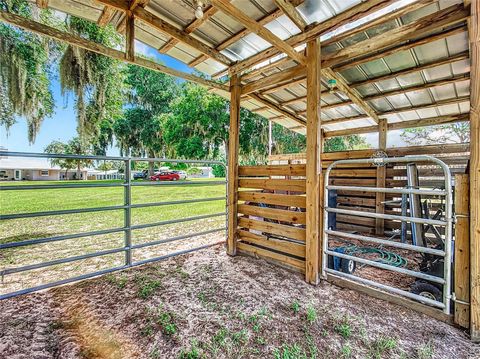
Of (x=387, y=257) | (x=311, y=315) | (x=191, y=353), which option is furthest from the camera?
(x=387, y=257)

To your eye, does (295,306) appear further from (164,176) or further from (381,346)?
(164,176)

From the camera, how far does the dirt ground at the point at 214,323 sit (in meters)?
1.46

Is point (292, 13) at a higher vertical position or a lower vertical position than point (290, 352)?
higher

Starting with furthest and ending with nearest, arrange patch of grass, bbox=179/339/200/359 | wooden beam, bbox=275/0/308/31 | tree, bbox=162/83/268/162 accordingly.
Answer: tree, bbox=162/83/268/162
wooden beam, bbox=275/0/308/31
patch of grass, bbox=179/339/200/359

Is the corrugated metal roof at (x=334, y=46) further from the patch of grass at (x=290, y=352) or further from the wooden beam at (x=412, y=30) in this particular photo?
the patch of grass at (x=290, y=352)

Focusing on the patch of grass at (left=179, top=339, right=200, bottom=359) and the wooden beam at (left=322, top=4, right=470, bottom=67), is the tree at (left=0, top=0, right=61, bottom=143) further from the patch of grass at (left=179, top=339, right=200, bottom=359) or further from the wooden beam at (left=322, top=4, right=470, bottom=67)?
the patch of grass at (left=179, top=339, right=200, bottom=359)

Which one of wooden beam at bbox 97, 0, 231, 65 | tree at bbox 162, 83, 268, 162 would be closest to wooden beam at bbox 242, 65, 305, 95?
wooden beam at bbox 97, 0, 231, 65

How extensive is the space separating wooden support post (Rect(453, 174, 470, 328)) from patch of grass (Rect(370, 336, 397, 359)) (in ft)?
1.86

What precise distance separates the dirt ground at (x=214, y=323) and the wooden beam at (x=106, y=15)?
8.75 feet

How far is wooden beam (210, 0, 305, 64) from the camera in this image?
5.40ft

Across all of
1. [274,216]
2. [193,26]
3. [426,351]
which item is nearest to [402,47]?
[193,26]

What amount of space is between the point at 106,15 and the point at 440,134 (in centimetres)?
1667

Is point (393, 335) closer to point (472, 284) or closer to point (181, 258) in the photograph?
point (472, 284)

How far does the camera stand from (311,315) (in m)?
1.80
